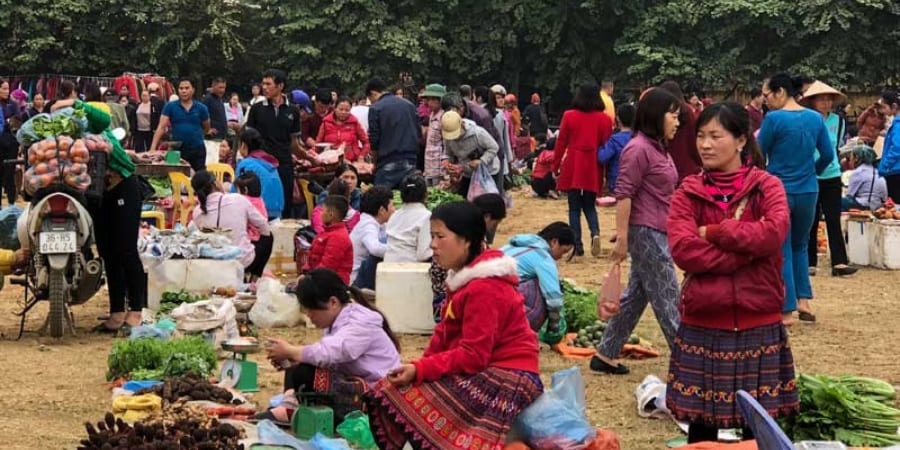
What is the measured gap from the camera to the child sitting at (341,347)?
7.38 m

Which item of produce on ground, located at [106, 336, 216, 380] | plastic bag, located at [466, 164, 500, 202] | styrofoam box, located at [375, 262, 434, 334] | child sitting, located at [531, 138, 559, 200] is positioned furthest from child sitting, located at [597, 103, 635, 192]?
child sitting, located at [531, 138, 559, 200]

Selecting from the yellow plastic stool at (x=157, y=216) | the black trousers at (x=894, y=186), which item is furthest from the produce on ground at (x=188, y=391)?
the black trousers at (x=894, y=186)

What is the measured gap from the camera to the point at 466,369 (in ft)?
19.3

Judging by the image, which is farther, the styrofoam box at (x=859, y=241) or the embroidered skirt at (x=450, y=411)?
→ the styrofoam box at (x=859, y=241)

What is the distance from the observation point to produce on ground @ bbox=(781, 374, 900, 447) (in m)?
6.95

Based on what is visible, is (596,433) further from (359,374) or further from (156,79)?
(156,79)

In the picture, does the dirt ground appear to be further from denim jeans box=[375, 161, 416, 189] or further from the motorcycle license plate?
denim jeans box=[375, 161, 416, 189]

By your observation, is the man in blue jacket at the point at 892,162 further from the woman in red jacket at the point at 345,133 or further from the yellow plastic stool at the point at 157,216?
the yellow plastic stool at the point at 157,216

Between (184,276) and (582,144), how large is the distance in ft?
18.4

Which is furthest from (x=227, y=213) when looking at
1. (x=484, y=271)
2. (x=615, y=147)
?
(x=484, y=271)

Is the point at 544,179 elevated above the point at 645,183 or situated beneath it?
situated beneath

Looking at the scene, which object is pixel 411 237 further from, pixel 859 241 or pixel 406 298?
pixel 859 241

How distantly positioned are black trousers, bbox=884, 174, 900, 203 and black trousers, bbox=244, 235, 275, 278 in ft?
23.2

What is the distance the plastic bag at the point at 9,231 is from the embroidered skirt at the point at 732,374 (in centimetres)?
686
